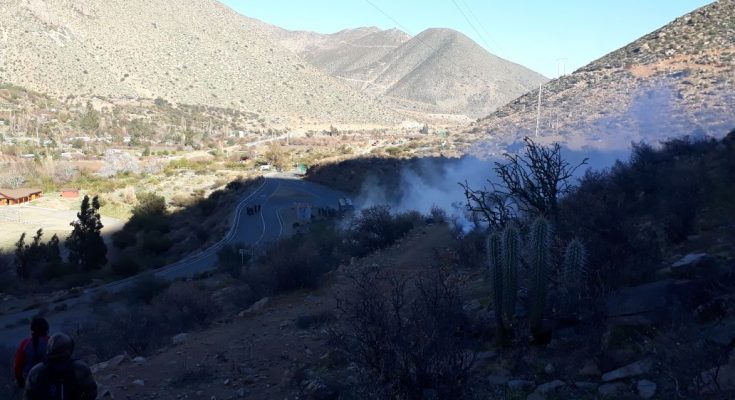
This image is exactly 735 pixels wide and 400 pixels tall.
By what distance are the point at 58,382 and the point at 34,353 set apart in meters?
2.21

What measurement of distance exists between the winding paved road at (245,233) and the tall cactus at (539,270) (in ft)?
53.1

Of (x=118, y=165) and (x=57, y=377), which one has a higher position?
(x=118, y=165)

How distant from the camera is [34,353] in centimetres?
743

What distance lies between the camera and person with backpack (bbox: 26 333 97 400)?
550cm

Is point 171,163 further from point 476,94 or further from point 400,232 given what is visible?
point 476,94

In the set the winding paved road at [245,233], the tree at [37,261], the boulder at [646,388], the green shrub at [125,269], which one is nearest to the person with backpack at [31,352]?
the boulder at [646,388]

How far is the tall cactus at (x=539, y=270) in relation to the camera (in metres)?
8.66

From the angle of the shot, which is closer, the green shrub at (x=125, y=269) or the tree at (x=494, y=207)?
the tree at (x=494, y=207)

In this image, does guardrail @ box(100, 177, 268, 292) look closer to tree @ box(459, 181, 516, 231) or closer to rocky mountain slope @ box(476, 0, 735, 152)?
rocky mountain slope @ box(476, 0, 735, 152)

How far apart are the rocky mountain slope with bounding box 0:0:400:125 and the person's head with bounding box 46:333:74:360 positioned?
324 ft

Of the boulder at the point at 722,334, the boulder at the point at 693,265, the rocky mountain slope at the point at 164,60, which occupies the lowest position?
the boulder at the point at 722,334

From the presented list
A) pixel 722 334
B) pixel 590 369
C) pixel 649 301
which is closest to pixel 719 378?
pixel 722 334

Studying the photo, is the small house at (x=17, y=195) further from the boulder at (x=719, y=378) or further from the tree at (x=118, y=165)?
the boulder at (x=719, y=378)

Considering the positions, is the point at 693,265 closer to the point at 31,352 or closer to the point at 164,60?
the point at 31,352
